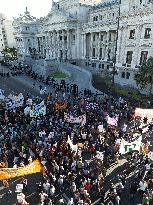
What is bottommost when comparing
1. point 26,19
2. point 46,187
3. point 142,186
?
point 46,187

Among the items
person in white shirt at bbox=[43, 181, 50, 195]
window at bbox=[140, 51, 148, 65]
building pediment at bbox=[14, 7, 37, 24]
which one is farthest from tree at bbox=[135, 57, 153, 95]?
building pediment at bbox=[14, 7, 37, 24]

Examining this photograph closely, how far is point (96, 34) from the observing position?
5600 cm

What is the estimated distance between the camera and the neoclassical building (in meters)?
39.8

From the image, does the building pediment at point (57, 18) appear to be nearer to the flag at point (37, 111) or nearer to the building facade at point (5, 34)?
the flag at point (37, 111)

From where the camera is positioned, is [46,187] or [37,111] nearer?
[46,187]

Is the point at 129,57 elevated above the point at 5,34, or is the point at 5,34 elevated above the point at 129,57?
the point at 5,34

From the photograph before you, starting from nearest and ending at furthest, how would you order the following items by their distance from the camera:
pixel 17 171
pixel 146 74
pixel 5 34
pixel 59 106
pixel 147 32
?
1. pixel 17 171
2. pixel 59 106
3. pixel 146 74
4. pixel 147 32
5. pixel 5 34

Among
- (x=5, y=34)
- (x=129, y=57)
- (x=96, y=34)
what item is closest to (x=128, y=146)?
(x=129, y=57)

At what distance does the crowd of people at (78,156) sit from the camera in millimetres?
15336

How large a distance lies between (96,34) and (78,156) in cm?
4232

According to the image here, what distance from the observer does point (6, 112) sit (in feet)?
85.3

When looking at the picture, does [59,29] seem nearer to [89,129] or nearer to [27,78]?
[27,78]

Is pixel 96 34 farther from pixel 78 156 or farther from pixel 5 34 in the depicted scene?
pixel 5 34

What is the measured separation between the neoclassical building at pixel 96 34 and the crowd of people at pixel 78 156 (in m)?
16.8
